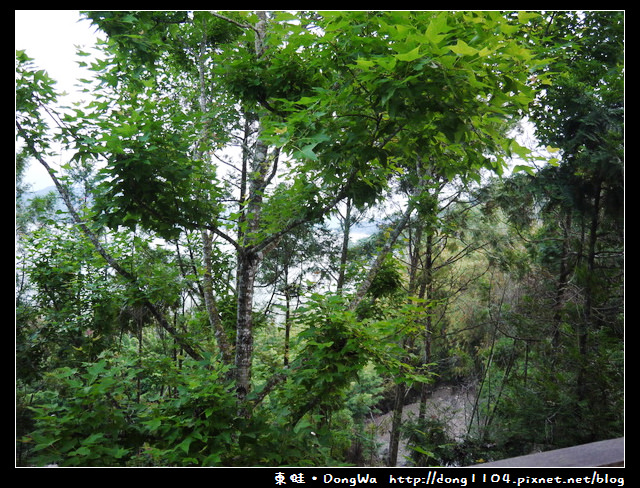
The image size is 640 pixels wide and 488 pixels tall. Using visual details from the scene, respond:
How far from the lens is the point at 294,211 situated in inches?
99.9

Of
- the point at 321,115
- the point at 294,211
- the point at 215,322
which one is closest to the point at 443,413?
the point at 215,322

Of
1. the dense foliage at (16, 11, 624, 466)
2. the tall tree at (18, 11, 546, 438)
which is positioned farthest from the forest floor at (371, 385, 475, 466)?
the tall tree at (18, 11, 546, 438)

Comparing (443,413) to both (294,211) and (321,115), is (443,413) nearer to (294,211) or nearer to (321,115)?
(294,211)

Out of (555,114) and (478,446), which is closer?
(555,114)

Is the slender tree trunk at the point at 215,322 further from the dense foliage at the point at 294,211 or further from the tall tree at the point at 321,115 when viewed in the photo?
the tall tree at the point at 321,115

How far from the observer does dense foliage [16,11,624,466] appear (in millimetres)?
1622

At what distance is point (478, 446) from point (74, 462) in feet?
17.5

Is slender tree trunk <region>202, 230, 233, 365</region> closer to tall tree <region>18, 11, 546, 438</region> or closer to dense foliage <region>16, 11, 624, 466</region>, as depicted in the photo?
dense foliage <region>16, 11, 624, 466</region>

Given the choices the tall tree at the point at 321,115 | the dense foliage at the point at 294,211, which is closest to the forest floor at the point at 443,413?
the dense foliage at the point at 294,211

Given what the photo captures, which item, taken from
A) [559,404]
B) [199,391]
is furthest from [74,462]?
[559,404]

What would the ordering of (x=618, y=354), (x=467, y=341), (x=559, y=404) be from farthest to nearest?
1. (x=467, y=341)
2. (x=559, y=404)
3. (x=618, y=354)

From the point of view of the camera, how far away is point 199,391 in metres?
1.96

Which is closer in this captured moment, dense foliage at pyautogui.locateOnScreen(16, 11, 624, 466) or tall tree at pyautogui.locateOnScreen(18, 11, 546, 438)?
tall tree at pyautogui.locateOnScreen(18, 11, 546, 438)
